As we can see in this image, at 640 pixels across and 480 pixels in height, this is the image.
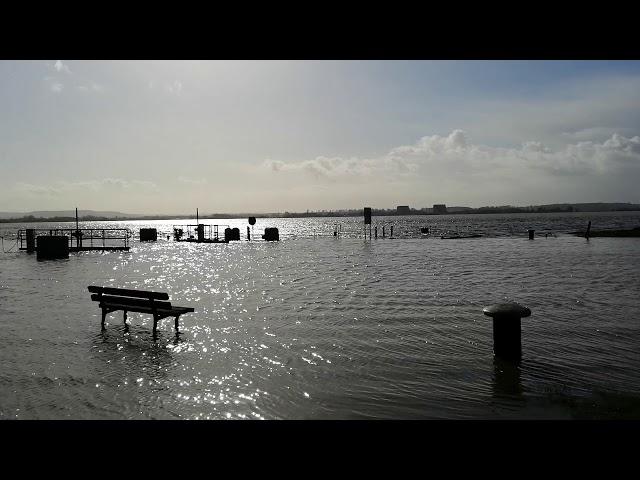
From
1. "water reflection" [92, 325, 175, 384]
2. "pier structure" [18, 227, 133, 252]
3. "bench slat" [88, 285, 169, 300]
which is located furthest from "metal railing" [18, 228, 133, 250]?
"water reflection" [92, 325, 175, 384]

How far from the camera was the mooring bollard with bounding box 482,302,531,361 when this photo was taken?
7750mm

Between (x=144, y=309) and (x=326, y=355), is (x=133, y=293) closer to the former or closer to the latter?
(x=144, y=309)

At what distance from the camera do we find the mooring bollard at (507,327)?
775 centimetres

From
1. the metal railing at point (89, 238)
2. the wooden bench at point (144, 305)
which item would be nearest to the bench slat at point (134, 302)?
the wooden bench at point (144, 305)

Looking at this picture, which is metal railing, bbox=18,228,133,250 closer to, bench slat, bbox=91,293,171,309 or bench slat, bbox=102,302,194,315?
bench slat, bbox=91,293,171,309

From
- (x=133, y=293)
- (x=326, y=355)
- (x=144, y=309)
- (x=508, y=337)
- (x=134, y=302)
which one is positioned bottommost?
(x=326, y=355)

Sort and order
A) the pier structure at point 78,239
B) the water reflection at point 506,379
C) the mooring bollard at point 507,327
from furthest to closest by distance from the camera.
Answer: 1. the pier structure at point 78,239
2. the mooring bollard at point 507,327
3. the water reflection at point 506,379

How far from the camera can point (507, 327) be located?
7.83 meters

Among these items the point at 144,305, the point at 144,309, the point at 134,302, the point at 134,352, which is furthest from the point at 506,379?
the point at 134,302

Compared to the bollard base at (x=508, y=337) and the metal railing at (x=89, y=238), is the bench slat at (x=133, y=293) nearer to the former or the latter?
the bollard base at (x=508, y=337)

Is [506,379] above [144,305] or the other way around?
the other way around

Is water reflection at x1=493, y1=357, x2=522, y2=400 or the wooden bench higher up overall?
the wooden bench
